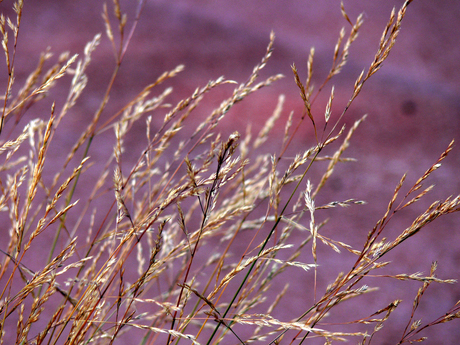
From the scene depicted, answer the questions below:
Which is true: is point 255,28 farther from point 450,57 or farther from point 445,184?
point 445,184

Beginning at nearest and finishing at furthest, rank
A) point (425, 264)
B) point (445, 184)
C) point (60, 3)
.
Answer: point (425, 264) → point (445, 184) → point (60, 3)

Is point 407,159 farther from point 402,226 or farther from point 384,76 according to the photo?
point 384,76

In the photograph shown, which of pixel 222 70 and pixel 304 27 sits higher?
pixel 304 27

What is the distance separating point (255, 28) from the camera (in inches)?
84.5

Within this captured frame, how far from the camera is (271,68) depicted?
2.11m

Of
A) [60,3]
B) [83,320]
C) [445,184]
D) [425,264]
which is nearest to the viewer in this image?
[83,320]

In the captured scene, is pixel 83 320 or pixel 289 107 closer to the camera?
pixel 83 320

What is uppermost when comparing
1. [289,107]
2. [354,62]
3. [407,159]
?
[354,62]

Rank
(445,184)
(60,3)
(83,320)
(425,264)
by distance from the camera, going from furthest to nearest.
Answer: (60,3) → (445,184) → (425,264) → (83,320)

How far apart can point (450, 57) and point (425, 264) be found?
133 centimetres

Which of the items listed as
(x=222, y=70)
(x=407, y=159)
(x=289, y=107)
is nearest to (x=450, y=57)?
(x=407, y=159)

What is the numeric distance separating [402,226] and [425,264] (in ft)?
0.69

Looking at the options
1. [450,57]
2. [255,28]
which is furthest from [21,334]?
[450,57]

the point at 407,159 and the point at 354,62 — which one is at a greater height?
the point at 354,62
